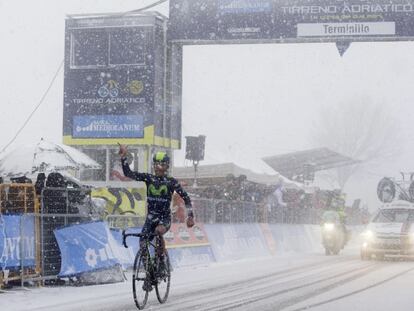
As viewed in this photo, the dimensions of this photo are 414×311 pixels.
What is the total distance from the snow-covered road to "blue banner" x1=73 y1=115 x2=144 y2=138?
706 cm

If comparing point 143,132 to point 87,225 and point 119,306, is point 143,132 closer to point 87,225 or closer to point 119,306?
point 87,225

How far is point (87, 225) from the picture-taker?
41.9ft

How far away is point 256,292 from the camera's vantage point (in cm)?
1161

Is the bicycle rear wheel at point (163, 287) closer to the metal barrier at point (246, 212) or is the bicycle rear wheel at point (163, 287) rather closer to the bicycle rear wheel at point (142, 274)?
the bicycle rear wheel at point (142, 274)

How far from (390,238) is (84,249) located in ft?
32.5

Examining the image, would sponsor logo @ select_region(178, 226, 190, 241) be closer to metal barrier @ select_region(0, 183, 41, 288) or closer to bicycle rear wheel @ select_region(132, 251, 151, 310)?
metal barrier @ select_region(0, 183, 41, 288)

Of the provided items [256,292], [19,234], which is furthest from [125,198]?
[256,292]

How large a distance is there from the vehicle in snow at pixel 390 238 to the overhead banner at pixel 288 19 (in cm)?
528

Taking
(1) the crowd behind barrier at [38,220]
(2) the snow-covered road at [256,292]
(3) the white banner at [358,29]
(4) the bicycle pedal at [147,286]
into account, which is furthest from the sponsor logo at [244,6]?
(4) the bicycle pedal at [147,286]

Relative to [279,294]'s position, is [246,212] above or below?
above

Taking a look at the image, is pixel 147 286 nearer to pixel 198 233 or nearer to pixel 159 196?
pixel 159 196

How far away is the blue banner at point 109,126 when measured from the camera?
74.1 ft

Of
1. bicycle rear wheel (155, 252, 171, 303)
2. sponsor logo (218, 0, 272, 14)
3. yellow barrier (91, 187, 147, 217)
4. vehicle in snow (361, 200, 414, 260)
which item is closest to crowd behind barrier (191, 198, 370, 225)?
yellow barrier (91, 187, 147, 217)

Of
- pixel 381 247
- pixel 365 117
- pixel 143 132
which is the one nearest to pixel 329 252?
pixel 381 247
